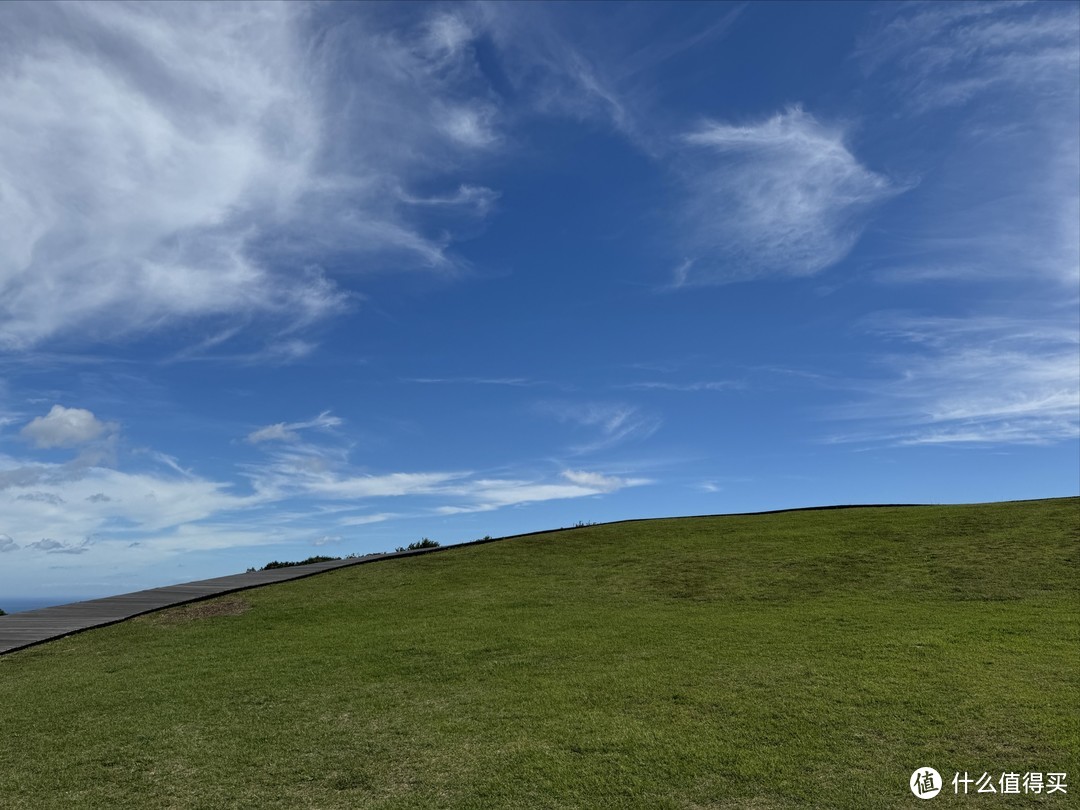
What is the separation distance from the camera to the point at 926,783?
17.9ft

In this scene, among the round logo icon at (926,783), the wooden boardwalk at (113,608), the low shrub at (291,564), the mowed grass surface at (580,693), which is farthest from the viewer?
the low shrub at (291,564)

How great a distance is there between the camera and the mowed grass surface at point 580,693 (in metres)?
5.76

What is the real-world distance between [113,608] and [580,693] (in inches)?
510

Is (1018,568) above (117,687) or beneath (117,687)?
above

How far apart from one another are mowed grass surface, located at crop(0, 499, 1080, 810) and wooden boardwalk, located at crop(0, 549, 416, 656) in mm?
819

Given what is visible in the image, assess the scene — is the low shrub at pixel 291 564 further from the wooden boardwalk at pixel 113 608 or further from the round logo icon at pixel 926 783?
the round logo icon at pixel 926 783

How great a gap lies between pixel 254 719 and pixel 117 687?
9.90 feet

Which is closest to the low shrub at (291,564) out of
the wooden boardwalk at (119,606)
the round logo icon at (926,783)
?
the wooden boardwalk at (119,606)

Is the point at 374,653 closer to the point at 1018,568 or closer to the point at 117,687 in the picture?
the point at 117,687

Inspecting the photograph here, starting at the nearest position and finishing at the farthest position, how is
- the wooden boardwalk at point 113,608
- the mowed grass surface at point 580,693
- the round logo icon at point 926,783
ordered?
the round logo icon at point 926,783 < the mowed grass surface at point 580,693 < the wooden boardwalk at point 113,608

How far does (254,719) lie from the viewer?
301 inches

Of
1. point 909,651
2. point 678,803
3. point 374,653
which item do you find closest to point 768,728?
point 678,803

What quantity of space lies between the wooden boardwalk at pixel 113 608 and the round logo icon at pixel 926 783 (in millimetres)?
13427

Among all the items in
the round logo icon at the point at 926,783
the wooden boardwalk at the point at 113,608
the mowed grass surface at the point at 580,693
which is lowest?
the round logo icon at the point at 926,783
